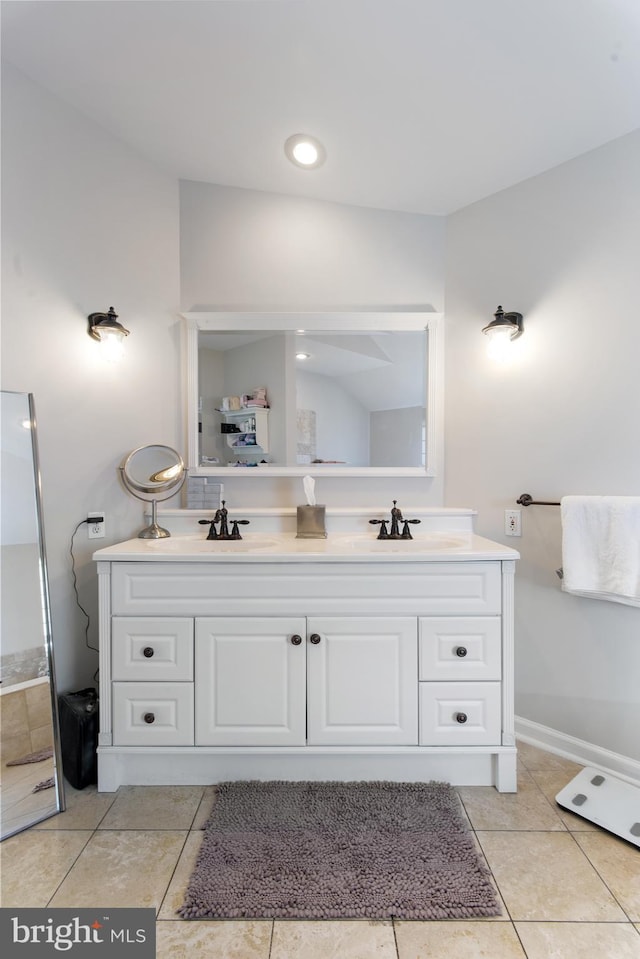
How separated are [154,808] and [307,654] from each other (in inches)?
28.8

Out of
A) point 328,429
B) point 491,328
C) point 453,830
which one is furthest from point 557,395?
point 453,830

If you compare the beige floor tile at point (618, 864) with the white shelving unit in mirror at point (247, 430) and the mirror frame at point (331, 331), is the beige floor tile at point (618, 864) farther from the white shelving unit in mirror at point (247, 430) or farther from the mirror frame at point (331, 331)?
the white shelving unit in mirror at point (247, 430)

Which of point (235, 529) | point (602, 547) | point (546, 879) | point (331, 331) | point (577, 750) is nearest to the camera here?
point (546, 879)

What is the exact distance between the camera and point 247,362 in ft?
6.93

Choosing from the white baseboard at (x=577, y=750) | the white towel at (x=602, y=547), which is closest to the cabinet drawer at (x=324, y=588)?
the white towel at (x=602, y=547)

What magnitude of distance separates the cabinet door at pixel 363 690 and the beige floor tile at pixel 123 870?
Result: 0.54m

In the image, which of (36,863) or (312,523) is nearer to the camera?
(36,863)

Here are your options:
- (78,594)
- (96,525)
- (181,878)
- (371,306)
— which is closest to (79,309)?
(96,525)

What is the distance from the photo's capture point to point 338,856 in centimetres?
127

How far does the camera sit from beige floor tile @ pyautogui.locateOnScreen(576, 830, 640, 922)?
1162 mm

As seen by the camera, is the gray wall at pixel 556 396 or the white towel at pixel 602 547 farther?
the gray wall at pixel 556 396

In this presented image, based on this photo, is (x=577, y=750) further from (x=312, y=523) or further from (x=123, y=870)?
(x=123, y=870)

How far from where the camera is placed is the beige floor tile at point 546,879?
3.70 feet

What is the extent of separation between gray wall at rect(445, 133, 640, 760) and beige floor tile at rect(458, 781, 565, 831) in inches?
14.6
